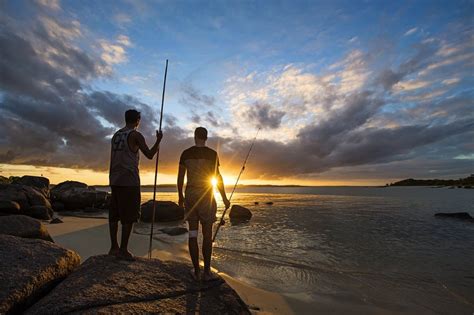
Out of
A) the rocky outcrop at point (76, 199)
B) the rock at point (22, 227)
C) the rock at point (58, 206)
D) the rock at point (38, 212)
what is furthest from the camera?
the rocky outcrop at point (76, 199)

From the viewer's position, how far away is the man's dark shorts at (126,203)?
4.89 metres

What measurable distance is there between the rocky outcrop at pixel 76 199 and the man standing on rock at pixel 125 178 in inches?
1027

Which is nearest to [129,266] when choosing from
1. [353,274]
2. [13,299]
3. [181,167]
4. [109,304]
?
[109,304]

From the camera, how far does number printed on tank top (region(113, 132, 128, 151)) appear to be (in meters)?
4.98

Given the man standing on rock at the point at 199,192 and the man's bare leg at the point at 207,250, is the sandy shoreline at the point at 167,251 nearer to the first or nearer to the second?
the man's bare leg at the point at 207,250

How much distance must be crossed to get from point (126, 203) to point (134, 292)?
5.56 ft

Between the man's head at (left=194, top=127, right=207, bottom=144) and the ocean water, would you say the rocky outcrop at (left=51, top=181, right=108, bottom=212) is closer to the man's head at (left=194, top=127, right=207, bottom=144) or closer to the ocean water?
the ocean water

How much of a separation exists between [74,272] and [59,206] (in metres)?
26.6

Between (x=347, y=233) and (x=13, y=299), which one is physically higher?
(x=13, y=299)

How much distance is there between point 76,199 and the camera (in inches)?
1064

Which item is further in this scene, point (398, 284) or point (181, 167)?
point (398, 284)

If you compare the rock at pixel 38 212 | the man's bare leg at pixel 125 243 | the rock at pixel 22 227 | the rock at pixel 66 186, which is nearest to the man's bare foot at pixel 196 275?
the man's bare leg at pixel 125 243

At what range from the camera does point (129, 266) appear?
14.8 ft

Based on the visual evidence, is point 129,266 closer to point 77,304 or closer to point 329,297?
point 77,304
